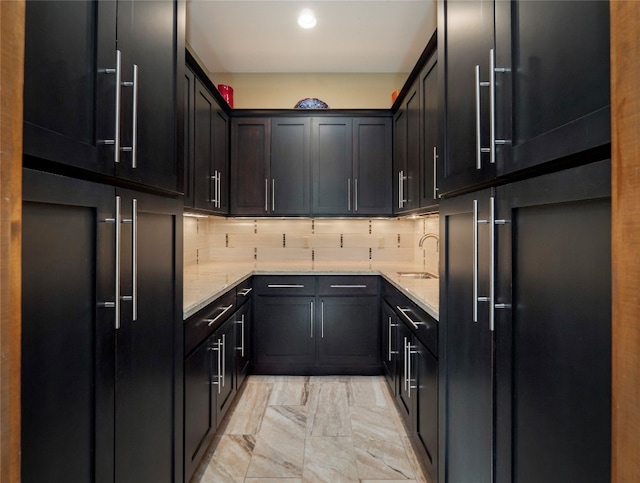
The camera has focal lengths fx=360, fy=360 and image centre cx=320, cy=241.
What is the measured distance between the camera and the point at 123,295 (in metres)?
1.04

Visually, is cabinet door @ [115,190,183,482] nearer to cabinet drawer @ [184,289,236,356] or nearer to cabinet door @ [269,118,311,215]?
cabinet drawer @ [184,289,236,356]

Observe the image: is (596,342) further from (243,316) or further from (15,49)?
(243,316)

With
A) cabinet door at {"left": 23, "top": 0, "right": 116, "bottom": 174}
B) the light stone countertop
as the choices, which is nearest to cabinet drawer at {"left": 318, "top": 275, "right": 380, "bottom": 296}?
the light stone countertop

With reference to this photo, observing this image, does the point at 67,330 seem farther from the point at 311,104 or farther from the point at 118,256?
the point at 311,104

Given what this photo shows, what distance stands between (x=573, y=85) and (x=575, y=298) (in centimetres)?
41

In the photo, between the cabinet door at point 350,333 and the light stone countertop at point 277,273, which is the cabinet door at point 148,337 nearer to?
the light stone countertop at point 277,273

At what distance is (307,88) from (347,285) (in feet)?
6.61

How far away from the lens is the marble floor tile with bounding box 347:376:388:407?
8.67 ft

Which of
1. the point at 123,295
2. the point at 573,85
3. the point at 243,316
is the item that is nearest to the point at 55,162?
the point at 123,295

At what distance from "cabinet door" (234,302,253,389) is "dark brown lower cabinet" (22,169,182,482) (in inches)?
49.4

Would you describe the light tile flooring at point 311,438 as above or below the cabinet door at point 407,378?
below

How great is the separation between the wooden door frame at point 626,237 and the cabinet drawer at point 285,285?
268 cm

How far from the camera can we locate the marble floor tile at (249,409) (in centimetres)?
229

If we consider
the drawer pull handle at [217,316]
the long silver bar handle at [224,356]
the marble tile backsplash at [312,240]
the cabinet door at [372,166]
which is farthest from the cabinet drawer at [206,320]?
the cabinet door at [372,166]
